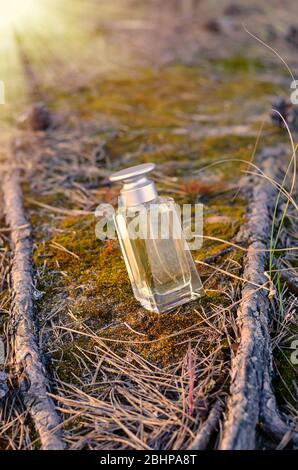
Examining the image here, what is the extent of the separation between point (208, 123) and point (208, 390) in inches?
95.2

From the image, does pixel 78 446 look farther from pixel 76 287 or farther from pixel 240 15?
pixel 240 15

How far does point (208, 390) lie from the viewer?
1.67 metres

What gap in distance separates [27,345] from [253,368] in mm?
850

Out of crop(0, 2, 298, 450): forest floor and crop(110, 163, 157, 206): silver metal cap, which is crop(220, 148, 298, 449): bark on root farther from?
crop(110, 163, 157, 206): silver metal cap

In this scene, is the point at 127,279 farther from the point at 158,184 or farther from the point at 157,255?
the point at 158,184

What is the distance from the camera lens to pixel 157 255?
2.00 meters

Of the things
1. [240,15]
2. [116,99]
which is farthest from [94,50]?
[240,15]

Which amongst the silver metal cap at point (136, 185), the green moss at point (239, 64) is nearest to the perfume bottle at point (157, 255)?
the silver metal cap at point (136, 185)

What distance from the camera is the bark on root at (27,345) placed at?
1.62 meters

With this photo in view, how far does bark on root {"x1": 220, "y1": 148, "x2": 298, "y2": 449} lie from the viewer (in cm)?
150

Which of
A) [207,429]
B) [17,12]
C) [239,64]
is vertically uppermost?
[17,12]

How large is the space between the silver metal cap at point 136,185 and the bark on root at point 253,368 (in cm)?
56

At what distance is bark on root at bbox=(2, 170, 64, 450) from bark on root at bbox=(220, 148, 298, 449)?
0.57m

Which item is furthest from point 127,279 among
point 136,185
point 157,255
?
point 136,185
